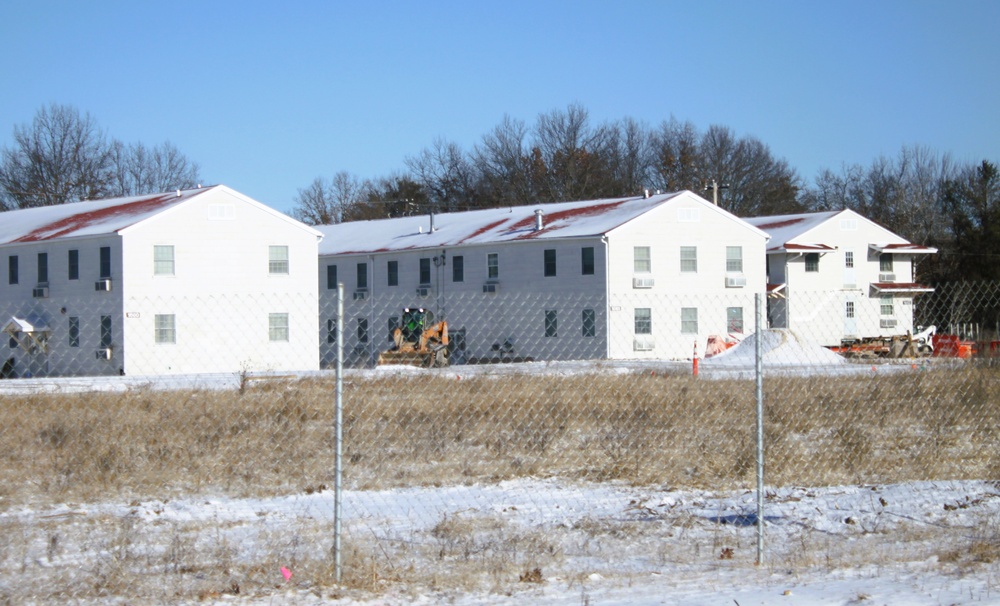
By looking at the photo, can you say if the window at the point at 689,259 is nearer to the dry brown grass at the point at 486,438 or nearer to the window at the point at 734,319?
the window at the point at 734,319

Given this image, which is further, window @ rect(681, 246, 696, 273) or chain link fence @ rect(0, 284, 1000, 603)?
window @ rect(681, 246, 696, 273)

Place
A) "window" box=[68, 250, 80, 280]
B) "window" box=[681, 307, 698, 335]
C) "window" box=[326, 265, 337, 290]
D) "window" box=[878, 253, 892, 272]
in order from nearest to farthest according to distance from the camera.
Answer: "window" box=[68, 250, 80, 280] < "window" box=[681, 307, 698, 335] < "window" box=[326, 265, 337, 290] < "window" box=[878, 253, 892, 272]

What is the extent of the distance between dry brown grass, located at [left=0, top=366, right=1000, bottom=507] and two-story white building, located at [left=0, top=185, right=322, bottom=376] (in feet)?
64.5

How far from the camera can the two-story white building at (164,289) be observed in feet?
131

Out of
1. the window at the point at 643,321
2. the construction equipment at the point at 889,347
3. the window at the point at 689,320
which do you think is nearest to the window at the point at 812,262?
the construction equipment at the point at 889,347

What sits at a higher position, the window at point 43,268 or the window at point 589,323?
the window at point 43,268

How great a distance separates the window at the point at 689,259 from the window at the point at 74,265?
80.5 ft

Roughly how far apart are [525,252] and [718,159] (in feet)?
161

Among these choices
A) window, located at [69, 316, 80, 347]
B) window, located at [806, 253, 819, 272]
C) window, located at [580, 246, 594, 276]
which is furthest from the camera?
window, located at [806, 253, 819, 272]

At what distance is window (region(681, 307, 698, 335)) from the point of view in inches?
1833

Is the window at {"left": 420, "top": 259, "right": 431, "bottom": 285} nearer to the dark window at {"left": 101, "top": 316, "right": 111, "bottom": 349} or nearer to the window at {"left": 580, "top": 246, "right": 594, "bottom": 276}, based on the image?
the window at {"left": 580, "top": 246, "right": 594, "bottom": 276}

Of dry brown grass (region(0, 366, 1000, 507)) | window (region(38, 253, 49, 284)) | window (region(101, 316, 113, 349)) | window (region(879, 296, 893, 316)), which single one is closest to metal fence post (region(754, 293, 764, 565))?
dry brown grass (region(0, 366, 1000, 507))

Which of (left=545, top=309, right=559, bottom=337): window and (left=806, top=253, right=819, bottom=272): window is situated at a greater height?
(left=806, top=253, right=819, bottom=272): window

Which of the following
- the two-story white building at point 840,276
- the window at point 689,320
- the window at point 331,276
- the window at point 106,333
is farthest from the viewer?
the window at point 331,276
